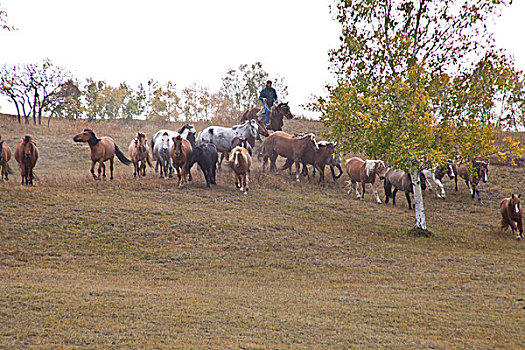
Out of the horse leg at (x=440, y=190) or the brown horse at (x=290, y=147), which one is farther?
the brown horse at (x=290, y=147)

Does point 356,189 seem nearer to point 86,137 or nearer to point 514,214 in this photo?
point 514,214

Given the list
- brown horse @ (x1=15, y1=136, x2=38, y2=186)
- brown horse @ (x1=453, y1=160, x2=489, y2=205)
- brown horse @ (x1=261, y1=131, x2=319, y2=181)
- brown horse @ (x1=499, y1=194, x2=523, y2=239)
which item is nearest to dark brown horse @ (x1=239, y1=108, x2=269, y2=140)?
brown horse @ (x1=261, y1=131, x2=319, y2=181)

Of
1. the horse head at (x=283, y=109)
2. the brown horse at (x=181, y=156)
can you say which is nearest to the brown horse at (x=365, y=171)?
the horse head at (x=283, y=109)

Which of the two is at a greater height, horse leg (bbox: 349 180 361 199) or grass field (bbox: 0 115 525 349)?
horse leg (bbox: 349 180 361 199)

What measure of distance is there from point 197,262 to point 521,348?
23.9ft

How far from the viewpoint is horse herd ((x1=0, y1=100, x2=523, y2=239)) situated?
16.9m

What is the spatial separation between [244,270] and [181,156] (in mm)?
8320

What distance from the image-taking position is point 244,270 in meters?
11.4

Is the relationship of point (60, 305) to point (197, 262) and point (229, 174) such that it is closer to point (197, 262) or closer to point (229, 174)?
point (197, 262)

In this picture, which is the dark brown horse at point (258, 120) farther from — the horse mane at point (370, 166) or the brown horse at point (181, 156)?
the horse mane at point (370, 166)

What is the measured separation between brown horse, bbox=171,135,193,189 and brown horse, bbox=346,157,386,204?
294 inches

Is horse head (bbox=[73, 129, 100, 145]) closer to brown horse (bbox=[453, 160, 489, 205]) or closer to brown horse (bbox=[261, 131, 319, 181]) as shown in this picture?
brown horse (bbox=[261, 131, 319, 181])

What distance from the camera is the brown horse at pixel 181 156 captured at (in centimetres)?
1836

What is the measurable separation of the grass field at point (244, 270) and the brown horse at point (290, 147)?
2.57 m
